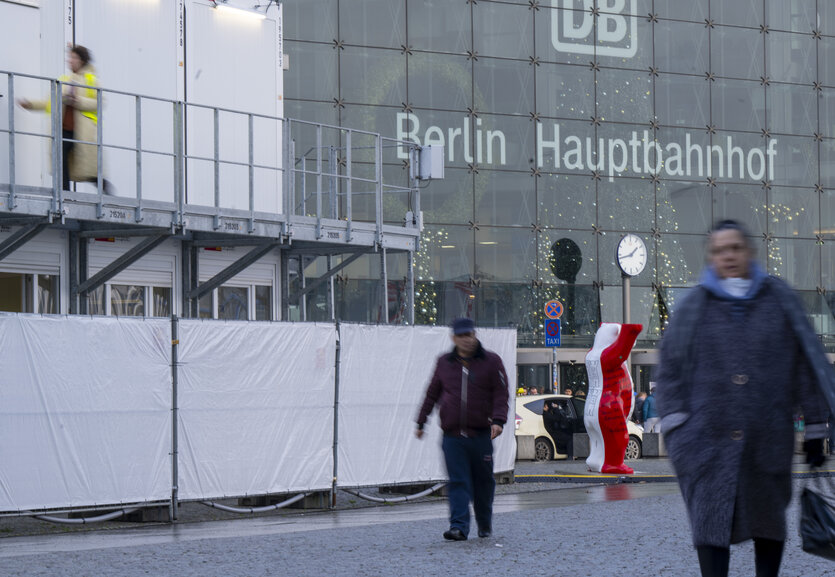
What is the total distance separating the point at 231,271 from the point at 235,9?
3507 mm

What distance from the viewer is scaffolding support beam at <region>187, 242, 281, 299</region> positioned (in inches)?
792

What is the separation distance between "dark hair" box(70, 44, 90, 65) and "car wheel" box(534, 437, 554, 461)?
14101 mm

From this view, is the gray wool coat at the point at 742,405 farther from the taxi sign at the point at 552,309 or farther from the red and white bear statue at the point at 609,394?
the taxi sign at the point at 552,309

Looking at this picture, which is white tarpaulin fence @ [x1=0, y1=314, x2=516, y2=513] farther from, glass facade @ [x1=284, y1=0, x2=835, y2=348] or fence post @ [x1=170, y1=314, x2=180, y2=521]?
glass facade @ [x1=284, y1=0, x2=835, y2=348]

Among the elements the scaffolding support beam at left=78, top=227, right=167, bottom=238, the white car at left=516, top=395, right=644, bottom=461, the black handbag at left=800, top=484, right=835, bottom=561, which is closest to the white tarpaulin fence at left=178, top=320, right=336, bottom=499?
the scaffolding support beam at left=78, top=227, right=167, bottom=238

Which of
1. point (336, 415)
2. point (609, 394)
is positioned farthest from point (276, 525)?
point (609, 394)

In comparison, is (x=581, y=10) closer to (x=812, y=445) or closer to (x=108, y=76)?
(x=108, y=76)

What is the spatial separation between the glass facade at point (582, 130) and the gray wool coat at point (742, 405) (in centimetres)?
3174

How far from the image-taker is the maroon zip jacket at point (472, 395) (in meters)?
12.3

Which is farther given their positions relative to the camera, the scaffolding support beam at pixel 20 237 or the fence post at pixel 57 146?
the scaffolding support beam at pixel 20 237

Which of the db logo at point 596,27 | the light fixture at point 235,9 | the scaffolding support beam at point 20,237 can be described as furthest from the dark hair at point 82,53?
the db logo at point 596,27

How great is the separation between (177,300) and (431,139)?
68.0 ft

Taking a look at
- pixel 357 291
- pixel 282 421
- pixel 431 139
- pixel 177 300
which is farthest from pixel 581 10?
pixel 282 421

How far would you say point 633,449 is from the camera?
98.9 feet
